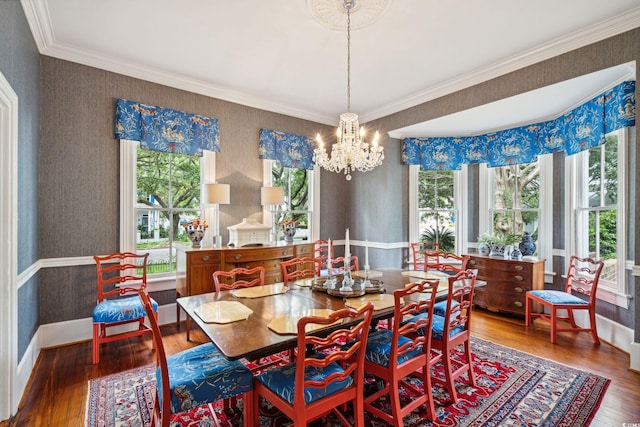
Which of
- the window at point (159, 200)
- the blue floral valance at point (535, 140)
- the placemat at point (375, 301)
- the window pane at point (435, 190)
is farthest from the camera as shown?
the window pane at point (435, 190)

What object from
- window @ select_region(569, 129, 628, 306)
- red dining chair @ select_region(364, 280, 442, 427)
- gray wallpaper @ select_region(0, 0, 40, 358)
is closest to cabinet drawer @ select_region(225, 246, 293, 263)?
gray wallpaper @ select_region(0, 0, 40, 358)

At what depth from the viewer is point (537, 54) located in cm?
317

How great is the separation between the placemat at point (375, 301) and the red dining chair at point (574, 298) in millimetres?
2268

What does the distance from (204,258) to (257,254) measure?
615 mm

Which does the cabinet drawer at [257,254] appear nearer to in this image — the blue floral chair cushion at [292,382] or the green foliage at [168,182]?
the green foliage at [168,182]

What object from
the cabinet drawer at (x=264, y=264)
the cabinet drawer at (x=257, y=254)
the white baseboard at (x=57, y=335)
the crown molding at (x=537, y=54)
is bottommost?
the white baseboard at (x=57, y=335)

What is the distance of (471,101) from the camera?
3.81 meters

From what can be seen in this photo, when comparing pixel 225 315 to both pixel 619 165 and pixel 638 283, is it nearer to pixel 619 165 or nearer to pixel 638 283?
pixel 638 283

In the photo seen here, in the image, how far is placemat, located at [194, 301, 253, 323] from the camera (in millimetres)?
1847

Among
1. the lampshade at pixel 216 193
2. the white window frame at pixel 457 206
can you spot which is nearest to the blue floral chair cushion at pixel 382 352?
the lampshade at pixel 216 193

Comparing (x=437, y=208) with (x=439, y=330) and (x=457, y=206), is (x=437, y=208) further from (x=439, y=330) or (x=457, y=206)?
(x=439, y=330)

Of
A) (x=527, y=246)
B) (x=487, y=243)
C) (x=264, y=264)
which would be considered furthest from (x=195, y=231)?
(x=527, y=246)

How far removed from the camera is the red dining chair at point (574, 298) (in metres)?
3.29

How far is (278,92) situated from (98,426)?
3867 millimetres
